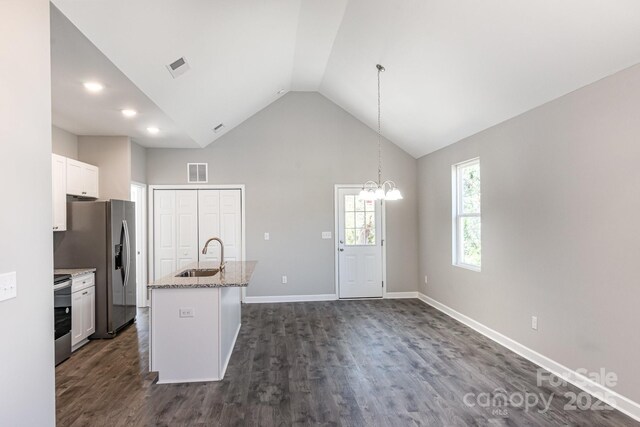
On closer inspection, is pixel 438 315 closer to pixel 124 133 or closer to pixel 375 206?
pixel 375 206

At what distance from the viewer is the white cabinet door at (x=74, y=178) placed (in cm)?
419

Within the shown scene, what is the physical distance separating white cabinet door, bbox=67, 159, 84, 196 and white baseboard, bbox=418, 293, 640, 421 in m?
5.25

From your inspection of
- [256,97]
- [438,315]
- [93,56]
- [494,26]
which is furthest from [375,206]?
[93,56]

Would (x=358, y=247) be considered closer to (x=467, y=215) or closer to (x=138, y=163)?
(x=467, y=215)

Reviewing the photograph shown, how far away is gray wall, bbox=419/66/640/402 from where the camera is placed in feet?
8.57

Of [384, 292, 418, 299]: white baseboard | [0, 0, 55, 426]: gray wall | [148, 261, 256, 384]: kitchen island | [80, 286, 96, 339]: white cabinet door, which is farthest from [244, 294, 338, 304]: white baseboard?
[0, 0, 55, 426]: gray wall

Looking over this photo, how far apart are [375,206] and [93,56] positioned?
479 cm

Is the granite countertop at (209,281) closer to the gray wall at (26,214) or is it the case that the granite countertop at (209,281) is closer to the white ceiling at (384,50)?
the gray wall at (26,214)

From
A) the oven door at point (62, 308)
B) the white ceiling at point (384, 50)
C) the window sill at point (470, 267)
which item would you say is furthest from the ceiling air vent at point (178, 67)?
the window sill at point (470, 267)

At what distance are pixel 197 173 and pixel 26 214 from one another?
4.48 meters

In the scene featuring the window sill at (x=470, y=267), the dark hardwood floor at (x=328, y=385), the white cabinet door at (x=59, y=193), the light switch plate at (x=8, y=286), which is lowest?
the dark hardwood floor at (x=328, y=385)

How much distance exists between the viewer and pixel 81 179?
14.6 ft

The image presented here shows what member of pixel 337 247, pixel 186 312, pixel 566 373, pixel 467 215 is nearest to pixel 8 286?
pixel 186 312

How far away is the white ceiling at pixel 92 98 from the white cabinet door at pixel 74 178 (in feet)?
1.63
